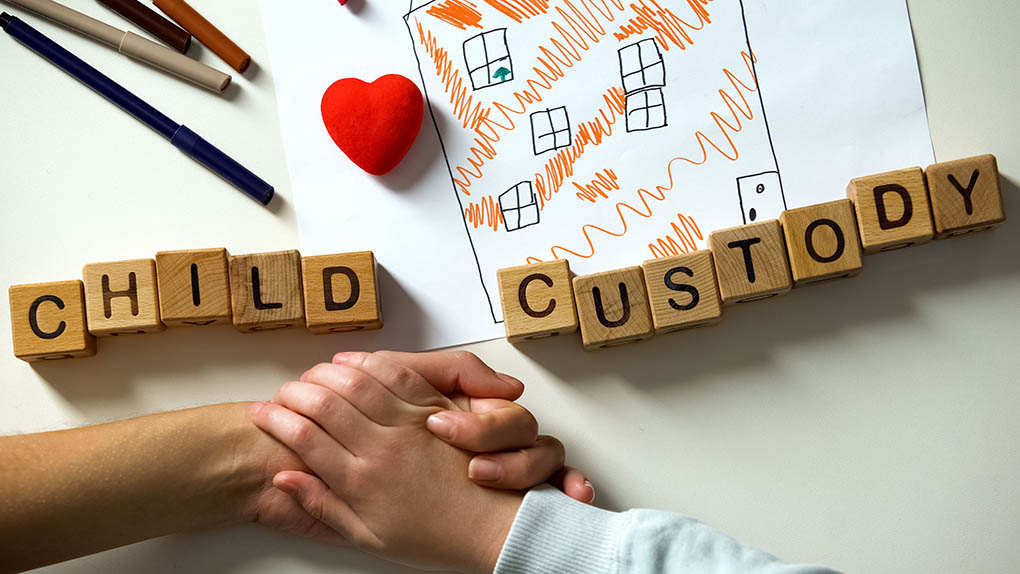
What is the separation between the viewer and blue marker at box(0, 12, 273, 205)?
2.61 ft

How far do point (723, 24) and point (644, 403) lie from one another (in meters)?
0.41

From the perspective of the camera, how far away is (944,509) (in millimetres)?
790

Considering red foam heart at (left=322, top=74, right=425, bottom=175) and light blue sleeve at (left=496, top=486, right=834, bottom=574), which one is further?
red foam heart at (left=322, top=74, right=425, bottom=175)

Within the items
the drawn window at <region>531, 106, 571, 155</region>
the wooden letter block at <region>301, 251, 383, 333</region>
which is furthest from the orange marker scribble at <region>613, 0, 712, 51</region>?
the wooden letter block at <region>301, 251, 383, 333</region>

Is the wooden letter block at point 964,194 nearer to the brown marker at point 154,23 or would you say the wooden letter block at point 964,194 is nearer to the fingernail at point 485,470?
the fingernail at point 485,470

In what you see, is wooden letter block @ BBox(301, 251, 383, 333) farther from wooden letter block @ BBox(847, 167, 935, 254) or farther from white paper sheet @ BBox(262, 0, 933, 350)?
wooden letter block @ BBox(847, 167, 935, 254)

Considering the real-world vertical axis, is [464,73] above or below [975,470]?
above

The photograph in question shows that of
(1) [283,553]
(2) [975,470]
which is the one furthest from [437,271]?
(2) [975,470]

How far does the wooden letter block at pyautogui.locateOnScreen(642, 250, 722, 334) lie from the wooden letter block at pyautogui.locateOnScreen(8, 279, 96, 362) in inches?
22.5

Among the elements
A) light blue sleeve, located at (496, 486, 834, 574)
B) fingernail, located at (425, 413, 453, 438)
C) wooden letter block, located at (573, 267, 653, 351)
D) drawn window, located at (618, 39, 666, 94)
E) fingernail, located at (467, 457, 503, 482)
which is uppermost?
drawn window, located at (618, 39, 666, 94)

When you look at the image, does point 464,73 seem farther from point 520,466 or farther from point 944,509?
point 944,509

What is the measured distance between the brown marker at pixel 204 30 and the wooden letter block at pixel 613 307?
44cm

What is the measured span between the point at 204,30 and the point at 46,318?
34cm

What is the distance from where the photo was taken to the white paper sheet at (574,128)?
31.6 inches
